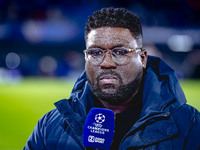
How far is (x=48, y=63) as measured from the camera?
1734cm

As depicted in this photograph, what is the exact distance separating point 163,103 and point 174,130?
0.18 m

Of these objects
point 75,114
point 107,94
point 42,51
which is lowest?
point 75,114

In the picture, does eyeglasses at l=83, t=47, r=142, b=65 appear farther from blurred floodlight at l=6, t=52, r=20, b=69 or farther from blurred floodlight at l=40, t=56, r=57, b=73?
blurred floodlight at l=40, t=56, r=57, b=73

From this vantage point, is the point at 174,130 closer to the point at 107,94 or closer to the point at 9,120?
the point at 107,94

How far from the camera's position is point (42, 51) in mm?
16906

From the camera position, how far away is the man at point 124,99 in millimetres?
1264

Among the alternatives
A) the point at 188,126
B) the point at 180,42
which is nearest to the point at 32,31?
the point at 180,42

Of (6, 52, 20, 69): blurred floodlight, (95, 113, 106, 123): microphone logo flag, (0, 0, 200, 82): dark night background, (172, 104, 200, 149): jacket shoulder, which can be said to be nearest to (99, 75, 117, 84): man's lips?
(95, 113, 106, 123): microphone logo flag

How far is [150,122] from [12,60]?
16.8 metres

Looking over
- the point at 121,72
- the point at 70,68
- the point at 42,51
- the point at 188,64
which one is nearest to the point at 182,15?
the point at 188,64

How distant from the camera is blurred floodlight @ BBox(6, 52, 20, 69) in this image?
1620 centimetres

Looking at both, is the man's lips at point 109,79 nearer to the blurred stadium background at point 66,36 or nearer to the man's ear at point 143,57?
the man's ear at point 143,57

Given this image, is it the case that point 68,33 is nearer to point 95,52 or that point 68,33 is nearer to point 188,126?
point 95,52

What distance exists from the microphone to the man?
12cm
